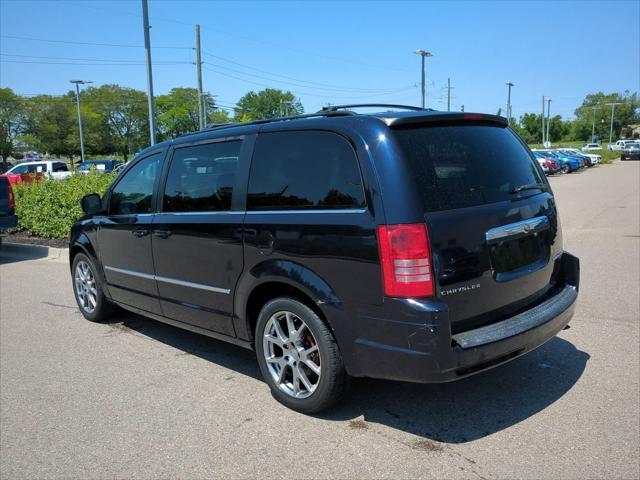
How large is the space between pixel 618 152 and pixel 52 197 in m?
73.6

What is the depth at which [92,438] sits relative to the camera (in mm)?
3430

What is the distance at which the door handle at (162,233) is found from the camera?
4.50 m

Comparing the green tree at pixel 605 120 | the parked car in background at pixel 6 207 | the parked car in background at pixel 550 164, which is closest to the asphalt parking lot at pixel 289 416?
the parked car in background at pixel 6 207

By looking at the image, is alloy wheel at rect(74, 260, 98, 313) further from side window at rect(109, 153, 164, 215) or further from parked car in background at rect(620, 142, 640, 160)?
parked car in background at rect(620, 142, 640, 160)

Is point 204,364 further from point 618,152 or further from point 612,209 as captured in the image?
point 618,152

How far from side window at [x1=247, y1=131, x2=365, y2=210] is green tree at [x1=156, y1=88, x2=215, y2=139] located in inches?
3187

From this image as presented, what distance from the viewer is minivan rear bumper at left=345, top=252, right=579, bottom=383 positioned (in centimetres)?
294

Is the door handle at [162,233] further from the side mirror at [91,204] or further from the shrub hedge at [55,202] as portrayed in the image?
the shrub hedge at [55,202]

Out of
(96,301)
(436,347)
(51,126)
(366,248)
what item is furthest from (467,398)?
(51,126)

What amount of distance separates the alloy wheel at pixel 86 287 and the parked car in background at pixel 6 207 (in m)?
5.51

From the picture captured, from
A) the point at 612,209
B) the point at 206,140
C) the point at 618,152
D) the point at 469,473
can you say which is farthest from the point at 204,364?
the point at 618,152

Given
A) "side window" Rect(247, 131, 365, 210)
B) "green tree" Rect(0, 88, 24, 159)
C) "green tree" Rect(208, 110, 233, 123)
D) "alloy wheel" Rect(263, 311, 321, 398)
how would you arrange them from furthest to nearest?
"green tree" Rect(208, 110, 233, 123) → "green tree" Rect(0, 88, 24, 159) → "alloy wheel" Rect(263, 311, 321, 398) → "side window" Rect(247, 131, 365, 210)

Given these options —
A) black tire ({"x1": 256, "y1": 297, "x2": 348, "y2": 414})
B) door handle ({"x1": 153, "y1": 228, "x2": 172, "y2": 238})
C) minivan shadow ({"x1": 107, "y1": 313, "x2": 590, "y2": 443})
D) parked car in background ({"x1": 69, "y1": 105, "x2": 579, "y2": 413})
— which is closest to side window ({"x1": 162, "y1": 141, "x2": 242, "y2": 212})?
parked car in background ({"x1": 69, "y1": 105, "x2": 579, "y2": 413})

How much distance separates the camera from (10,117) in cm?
6700
